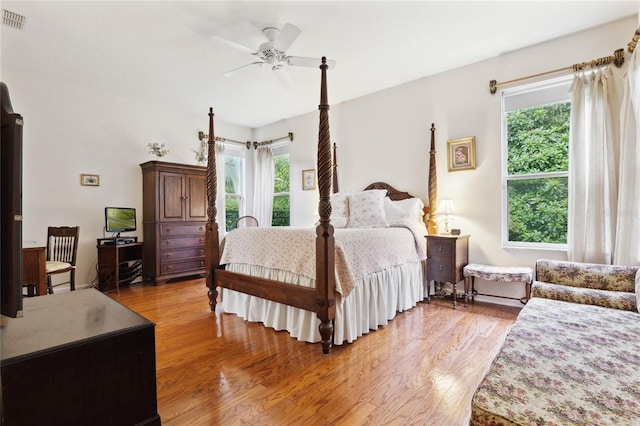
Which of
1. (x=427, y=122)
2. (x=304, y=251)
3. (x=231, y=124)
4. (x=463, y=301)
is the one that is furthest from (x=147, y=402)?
(x=231, y=124)

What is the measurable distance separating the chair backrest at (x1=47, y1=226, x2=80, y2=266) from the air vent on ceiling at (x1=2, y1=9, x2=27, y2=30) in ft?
6.70

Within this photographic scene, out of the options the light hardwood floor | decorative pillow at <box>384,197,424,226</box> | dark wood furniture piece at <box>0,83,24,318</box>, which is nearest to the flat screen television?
the light hardwood floor

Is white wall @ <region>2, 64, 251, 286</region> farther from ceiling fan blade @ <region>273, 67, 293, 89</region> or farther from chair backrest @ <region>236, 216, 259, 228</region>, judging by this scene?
ceiling fan blade @ <region>273, 67, 293, 89</region>

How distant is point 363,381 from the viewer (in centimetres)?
185

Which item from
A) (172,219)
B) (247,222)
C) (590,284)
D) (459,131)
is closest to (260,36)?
(459,131)

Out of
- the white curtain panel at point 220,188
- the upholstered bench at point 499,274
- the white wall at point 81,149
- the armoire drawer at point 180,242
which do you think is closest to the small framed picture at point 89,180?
the white wall at point 81,149

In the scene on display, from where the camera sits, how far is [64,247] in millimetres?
3676

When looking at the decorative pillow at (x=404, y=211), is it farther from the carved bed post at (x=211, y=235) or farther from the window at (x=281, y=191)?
the window at (x=281, y=191)

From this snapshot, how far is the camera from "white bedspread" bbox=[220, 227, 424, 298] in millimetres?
2369

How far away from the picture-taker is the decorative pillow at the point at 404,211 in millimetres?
3678

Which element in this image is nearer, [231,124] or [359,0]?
[359,0]

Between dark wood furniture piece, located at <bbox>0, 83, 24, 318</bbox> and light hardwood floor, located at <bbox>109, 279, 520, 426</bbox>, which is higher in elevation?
dark wood furniture piece, located at <bbox>0, 83, 24, 318</bbox>

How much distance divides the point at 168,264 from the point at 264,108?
2.93 m

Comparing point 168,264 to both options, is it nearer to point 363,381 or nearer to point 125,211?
point 125,211
